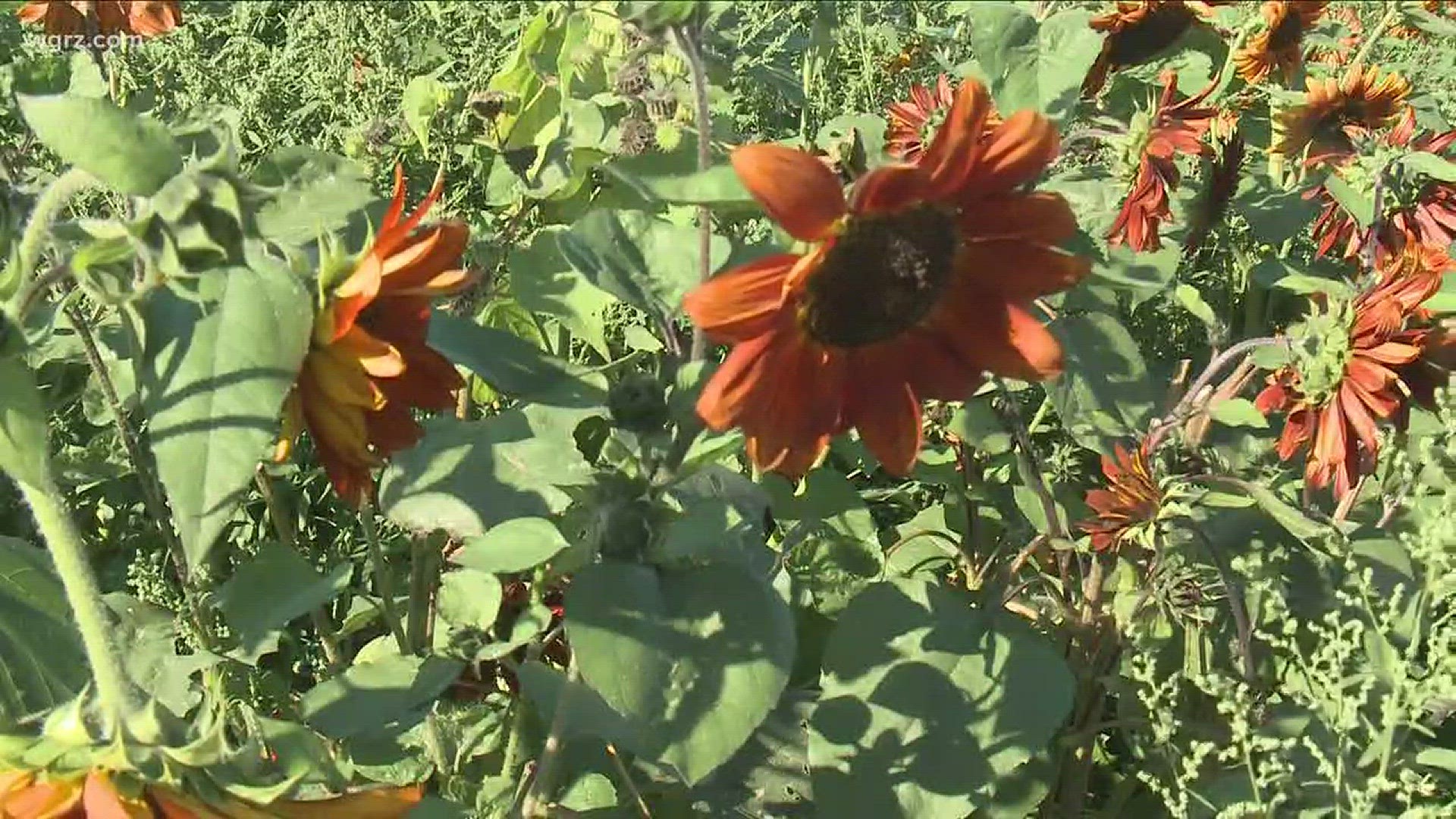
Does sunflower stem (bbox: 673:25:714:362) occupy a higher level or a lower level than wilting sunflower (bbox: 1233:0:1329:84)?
higher

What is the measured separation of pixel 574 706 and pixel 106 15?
4.04 feet

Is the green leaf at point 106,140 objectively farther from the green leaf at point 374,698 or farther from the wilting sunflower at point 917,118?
the wilting sunflower at point 917,118

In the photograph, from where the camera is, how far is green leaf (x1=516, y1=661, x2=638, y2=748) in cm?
81

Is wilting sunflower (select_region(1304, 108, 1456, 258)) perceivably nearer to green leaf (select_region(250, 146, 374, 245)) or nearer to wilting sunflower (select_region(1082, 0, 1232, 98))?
wilting sunflower (select_region(1082, 0, 1232, 98))

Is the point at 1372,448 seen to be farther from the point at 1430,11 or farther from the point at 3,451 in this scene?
the point at 1430,11

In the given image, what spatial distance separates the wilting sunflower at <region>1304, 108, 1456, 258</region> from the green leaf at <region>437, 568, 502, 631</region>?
3.65 ft

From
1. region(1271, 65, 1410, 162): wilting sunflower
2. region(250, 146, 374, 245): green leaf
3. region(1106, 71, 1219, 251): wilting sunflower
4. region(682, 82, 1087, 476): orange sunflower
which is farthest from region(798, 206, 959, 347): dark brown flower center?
region(1271, 65, 1410, 162): wilting sunflower

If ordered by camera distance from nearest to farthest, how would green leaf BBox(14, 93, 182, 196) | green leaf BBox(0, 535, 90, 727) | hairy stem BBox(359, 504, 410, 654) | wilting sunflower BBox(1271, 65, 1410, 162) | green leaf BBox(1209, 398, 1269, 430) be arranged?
green leaf BBox(14, 93, 182, 196), green leaf BBox(0, 535, 90, 727), hairy stem BBox(359, 504, 410, 654), green leaf BBox(1209, 398, 1269, 430), wilting sunflower BBox(1271, 65, 1410, 162)

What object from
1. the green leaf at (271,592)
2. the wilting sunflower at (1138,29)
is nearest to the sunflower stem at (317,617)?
the green leaf at (271,592)

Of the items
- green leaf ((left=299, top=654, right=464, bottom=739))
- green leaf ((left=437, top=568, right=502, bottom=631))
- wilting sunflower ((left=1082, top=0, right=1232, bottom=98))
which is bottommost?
green leaf ((left=299, top=654, right=464, bottom=739))

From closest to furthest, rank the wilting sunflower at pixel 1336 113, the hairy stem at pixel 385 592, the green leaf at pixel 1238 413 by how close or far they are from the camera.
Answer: the hairy stem at pixel 385 592 < the green leaf at pixel 1238 413 < the wilting sunflower at pixel 1336 113

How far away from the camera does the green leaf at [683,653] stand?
67 centimetres

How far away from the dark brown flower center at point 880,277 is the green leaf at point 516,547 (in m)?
0.18

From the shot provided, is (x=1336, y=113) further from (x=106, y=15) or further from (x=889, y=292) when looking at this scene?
(x=106, y=15)
